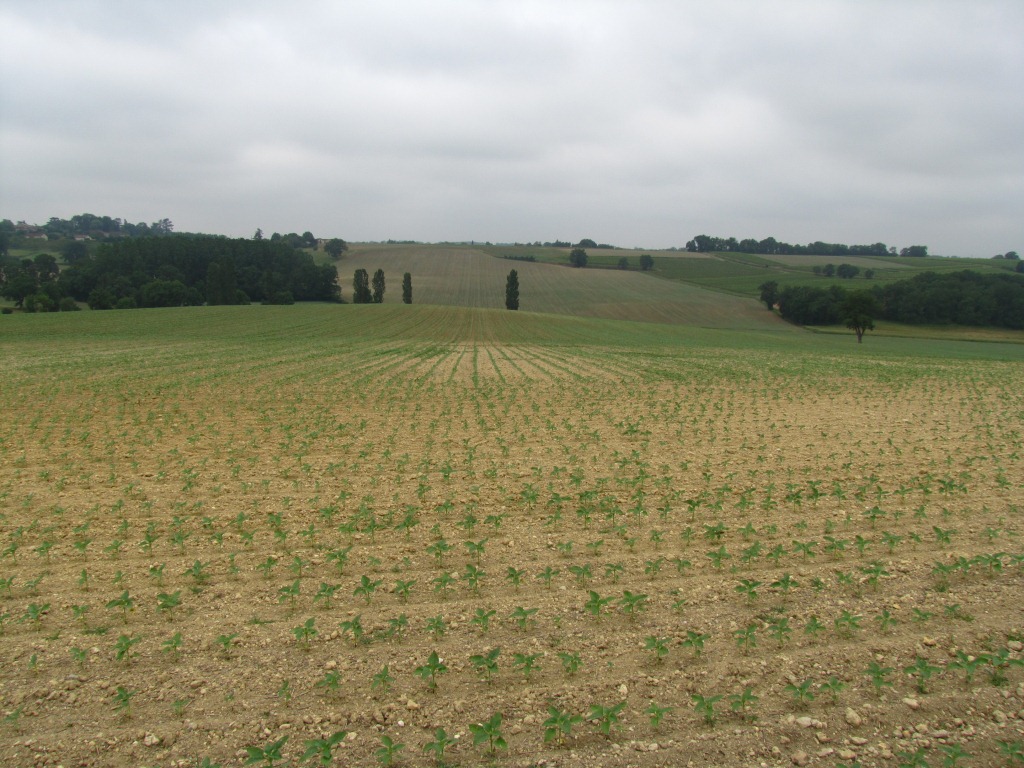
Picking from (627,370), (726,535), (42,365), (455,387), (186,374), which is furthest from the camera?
(627,370)

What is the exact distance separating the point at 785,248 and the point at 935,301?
94.6 metres

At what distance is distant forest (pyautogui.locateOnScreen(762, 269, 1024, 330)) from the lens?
81.3 meters

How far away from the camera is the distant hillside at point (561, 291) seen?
88000 mm

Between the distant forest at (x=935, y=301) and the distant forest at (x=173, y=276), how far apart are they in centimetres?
6864

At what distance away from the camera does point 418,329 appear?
60.5 meters

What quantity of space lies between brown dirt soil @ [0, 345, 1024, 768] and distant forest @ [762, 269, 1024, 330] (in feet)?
254

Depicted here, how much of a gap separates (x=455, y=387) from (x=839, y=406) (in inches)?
541

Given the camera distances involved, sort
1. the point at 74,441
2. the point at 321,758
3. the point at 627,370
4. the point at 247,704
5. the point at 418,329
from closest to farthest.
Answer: the point at 321,758, the point at 247,704, the point at 74,441, the point at 627,370, the point at 418,329

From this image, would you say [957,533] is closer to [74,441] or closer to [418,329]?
[74,441]

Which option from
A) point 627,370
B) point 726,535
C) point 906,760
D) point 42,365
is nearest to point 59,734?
point 906,760

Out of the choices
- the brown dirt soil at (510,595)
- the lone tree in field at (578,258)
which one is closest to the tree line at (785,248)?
the lone tree in field at (578,258)

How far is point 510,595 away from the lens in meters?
7.10

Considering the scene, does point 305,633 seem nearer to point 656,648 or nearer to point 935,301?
point 656,648

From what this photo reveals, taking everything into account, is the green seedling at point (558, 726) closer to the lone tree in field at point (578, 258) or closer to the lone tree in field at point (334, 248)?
the lone tree in field at point (578, 258)
